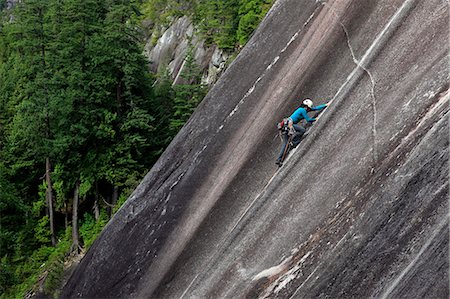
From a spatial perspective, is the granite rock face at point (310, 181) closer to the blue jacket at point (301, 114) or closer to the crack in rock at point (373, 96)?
the crack in rock at point (373, 96)

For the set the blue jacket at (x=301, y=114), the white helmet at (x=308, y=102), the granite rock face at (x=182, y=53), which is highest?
the white helmet at (x=308, y=102)

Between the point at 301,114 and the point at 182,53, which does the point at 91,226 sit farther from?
the point at 182,53

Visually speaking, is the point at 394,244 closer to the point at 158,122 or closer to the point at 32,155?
the point at 158,122

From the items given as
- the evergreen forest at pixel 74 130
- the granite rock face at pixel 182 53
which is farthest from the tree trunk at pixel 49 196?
the granite rock face at pixel 182 53

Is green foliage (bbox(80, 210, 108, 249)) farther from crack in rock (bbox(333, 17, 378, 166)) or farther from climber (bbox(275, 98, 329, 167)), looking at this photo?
crack in rock (bbox(333, 17, 378, 166))

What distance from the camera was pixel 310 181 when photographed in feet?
24.8

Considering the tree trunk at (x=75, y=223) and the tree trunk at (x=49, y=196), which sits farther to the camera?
the tree trunk at (x=49, y=196)

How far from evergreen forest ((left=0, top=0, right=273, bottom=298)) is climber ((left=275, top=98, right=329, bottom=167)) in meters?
11.3

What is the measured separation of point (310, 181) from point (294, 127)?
4.19ft

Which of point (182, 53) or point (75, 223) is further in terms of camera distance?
point (182, 53)

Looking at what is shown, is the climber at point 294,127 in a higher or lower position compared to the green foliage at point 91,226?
higher

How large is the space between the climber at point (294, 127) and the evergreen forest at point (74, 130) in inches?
445

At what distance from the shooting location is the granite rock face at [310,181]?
19.0 feet

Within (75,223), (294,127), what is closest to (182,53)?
(75,223)
